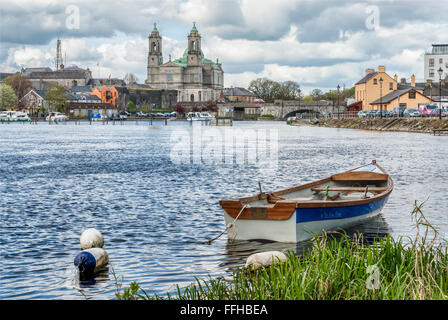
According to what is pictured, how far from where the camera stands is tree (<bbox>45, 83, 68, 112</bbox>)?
178 m

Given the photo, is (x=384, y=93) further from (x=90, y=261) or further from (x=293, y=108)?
(x=90, y=261)

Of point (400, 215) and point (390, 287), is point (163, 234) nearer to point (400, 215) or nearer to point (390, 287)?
point (400, 215)

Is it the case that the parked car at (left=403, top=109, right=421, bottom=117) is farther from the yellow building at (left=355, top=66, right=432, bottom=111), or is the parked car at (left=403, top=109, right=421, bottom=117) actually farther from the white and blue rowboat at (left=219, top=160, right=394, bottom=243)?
the white and blue rowboat at (left=219, top=160, right=394, bottom=243)

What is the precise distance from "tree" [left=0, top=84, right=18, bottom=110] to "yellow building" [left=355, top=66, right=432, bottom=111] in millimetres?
104531

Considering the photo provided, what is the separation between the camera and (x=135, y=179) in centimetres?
3198

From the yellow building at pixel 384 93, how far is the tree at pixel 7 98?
4115 inches

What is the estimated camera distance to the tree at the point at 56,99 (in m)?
178

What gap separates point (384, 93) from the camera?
114 metres

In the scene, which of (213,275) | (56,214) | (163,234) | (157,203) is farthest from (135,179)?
(213,275)

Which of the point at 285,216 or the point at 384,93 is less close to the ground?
the point at 384,93

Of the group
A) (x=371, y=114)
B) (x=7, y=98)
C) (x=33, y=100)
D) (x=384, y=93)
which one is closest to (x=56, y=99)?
(x=7, y=98)

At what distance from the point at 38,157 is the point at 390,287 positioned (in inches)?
1710

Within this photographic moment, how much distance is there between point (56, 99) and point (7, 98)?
14.9 metres

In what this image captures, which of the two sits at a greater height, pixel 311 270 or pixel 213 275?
pixel 311 270
